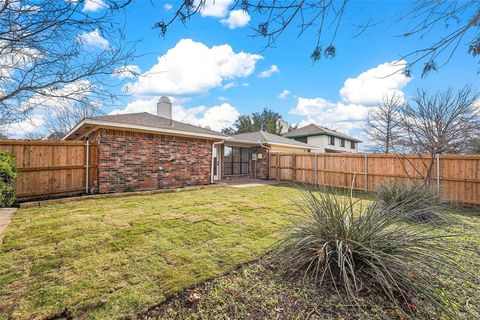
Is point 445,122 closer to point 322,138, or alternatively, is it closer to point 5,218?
point 5,218

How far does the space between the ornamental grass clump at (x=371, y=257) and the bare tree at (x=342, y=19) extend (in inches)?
72.6

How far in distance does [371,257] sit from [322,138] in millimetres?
26809

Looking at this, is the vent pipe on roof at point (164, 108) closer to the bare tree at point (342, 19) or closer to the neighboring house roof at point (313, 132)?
the bare tree at point (342, 19)

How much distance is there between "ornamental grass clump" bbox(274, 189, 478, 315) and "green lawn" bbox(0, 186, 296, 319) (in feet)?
2.94

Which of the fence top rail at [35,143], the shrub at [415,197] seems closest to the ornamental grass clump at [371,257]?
the shrub at [415,197]

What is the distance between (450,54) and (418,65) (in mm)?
287

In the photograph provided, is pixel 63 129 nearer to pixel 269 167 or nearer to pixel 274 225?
pixel 269 167

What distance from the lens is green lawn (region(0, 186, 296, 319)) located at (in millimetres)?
2240

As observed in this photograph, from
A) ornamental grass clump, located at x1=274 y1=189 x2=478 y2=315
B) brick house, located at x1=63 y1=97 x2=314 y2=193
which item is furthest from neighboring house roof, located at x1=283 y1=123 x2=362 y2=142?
ornamental grass clump, located at x1=274 y1=189 x2=478 y2=315

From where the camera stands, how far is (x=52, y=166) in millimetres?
7348

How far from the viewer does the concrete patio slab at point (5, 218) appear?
4229 millimetres

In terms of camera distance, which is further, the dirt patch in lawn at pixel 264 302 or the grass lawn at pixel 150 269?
the grass lawn at pixel 150 269

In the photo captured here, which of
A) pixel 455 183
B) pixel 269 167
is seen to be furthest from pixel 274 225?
pixel 269 167

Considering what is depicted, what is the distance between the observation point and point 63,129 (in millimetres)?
20266
